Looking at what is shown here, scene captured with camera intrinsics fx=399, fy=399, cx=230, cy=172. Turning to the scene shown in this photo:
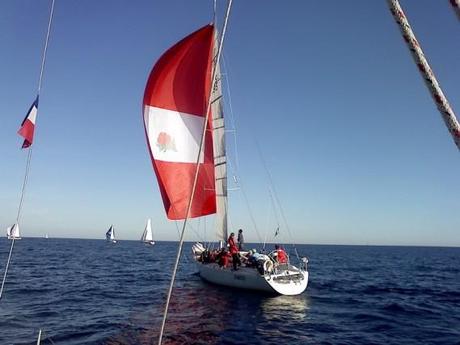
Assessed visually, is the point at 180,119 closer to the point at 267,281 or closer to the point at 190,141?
the point at 190,141

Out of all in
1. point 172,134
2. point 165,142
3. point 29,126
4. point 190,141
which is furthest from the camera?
point 190,141

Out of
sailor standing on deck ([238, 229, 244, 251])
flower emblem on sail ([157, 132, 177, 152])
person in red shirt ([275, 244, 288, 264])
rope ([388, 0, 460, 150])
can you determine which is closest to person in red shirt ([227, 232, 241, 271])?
sailor standing on deck ([238, 229, 244, 251])

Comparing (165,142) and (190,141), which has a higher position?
(190,141)

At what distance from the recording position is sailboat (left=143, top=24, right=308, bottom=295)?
57.5ft

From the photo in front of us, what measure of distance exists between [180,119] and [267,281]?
338 inches

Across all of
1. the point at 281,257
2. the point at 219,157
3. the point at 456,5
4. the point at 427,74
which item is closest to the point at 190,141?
the point at 219,157

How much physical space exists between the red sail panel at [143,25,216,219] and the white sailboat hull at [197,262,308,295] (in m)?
3.49

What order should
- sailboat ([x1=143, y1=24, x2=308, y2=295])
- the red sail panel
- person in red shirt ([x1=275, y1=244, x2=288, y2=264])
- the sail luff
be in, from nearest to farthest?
1. the red sail panel
2. sailboat ([x1=143, y1=24, x2=308, y2=295])
3. person in red shirt ([x1=275, y1=244, x2=288, y2=264])
4. the sail luff

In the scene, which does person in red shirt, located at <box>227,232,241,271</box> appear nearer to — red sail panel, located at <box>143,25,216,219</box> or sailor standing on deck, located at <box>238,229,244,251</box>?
sailor standing on deck, located at <box>238,229,244,251</box>

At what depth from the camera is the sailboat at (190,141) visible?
57.5 feet

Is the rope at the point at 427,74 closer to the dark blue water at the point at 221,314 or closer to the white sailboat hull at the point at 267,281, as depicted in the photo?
the dark blue water at the point at 221,314

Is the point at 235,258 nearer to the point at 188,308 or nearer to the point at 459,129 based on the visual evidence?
the point at 188,308

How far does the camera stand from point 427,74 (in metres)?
2.14

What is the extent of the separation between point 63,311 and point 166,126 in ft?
28.8
